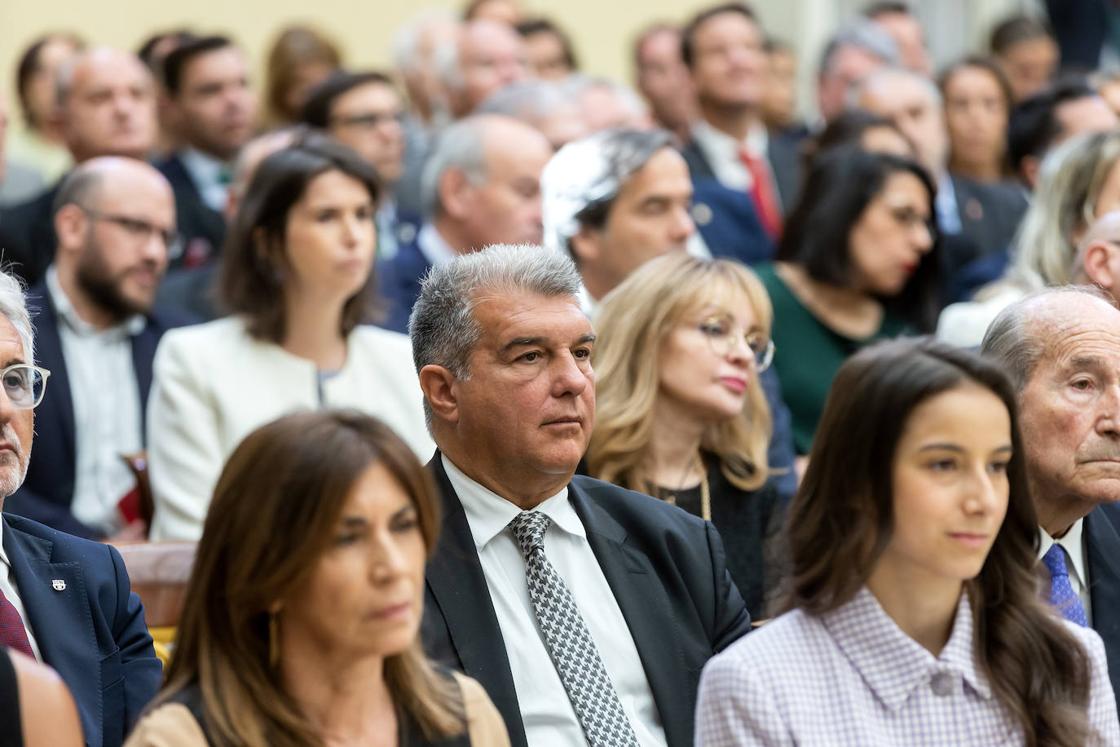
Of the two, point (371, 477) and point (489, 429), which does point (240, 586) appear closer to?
point (371, 477)

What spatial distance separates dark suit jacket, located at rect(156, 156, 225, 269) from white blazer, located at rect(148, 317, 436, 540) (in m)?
1.64

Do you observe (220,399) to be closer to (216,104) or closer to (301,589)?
(301,589)

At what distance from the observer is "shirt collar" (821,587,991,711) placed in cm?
248

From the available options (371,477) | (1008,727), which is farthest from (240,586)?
(1008,727)

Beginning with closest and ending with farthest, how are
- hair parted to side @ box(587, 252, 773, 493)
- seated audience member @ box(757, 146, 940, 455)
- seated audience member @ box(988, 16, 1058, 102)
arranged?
hair parted to side @ box(587, 252, 773, 493) → seated audience member @ box(757, 146, 940, 455) → seated audience member @ box(988, 16, 1058, 102)

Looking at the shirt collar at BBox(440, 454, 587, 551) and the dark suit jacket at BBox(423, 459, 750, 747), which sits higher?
the shirt collar at BBox(440, 454, 587, 551)

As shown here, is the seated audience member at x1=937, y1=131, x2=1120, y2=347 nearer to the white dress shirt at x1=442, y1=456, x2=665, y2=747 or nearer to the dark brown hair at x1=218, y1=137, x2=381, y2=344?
the dark brown hair at x1=218, y1=137, x2=381, y2=344

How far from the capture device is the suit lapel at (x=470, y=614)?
2844mm

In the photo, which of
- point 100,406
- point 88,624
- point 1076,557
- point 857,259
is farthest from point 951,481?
point 100,406

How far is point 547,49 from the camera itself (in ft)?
28.5

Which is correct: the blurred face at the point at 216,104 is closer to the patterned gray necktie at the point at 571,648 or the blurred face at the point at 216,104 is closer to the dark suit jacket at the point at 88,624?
the dark suit jacket at the point at 88,624

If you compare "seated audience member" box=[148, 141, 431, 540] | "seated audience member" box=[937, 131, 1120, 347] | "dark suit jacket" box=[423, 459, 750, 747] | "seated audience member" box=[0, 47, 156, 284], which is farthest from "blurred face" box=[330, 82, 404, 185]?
"dark suit jacket" box=[423, 459, 750, 747]

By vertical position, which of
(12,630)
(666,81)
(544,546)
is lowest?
(12,630)

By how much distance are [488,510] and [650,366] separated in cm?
104
